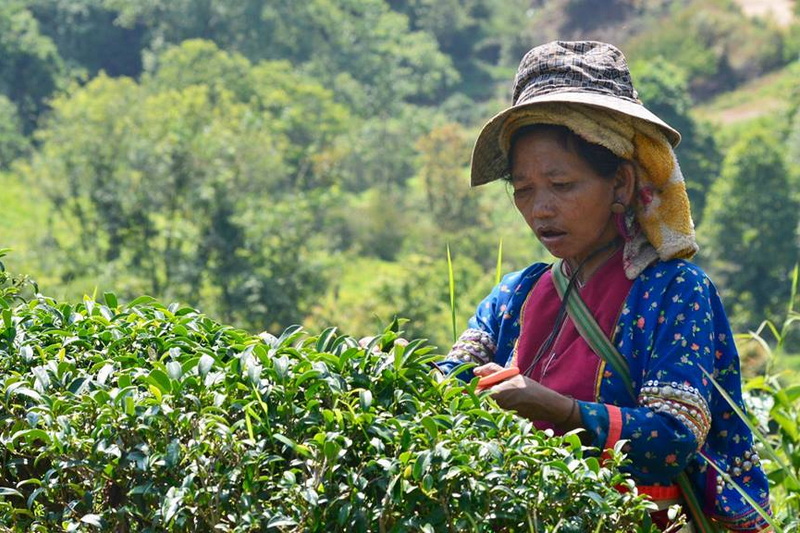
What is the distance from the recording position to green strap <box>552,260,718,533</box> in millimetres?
2701

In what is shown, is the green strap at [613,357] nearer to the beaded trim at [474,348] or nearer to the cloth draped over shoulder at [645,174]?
the cloth draped over shoulder at [645,174]

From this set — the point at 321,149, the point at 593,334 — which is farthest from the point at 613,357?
the point at 321,149

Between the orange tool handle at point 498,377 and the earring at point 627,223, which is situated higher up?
the earring at point 627,223

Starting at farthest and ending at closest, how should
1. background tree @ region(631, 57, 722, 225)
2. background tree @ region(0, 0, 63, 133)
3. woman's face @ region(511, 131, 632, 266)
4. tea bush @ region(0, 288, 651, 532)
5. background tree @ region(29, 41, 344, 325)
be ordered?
background tree @ region(0, 0, 63, 133) → background tree @ region(631, 57, 722, 225) → background tree @ region(29, 41, 344, 325) → woman's face @ region(511, 131, 632, 266) → tea bush @ region(0, 288, 651, 532)

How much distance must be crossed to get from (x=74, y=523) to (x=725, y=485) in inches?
52.7

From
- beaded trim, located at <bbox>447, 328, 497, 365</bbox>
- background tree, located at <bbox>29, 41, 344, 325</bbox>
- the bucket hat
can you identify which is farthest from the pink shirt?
background tree, located at <bbox>29, 41, 344, 325</bbox>

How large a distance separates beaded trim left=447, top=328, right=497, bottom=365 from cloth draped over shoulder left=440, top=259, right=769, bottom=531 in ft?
0.56

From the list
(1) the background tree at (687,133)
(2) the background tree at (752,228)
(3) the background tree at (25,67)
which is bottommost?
(2) the background tree at (752,228)

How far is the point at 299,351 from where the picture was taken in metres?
2.28

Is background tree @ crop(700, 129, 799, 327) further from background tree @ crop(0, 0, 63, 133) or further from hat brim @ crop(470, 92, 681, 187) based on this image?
hat brim @ crop(470, 92, 681, 187)

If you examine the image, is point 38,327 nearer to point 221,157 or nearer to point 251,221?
point 251,221

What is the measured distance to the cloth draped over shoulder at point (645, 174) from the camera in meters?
2.76

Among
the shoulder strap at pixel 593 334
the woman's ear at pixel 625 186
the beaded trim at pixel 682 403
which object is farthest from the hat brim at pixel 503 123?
the beaded trim at pixel 682 403

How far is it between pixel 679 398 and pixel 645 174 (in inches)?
21.2
